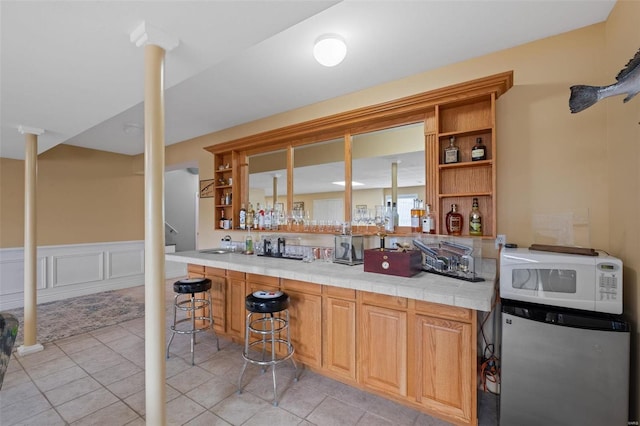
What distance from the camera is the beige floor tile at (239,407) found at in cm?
189

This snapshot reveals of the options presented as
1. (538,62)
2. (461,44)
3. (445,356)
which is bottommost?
(445,356)

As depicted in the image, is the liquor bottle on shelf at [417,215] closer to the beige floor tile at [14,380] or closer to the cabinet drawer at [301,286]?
the cabinet drawer at [301,286]

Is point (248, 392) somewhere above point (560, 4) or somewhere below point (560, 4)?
below

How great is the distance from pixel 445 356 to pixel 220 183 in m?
3.53

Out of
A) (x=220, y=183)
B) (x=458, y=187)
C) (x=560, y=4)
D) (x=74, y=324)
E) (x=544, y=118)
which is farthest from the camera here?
A: (x=220, y=183)

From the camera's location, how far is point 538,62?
208 centimetres

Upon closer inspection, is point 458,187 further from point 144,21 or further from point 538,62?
point 144,21

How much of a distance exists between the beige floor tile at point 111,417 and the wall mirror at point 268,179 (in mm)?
2309

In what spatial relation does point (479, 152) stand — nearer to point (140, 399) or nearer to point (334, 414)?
point (334, 414)

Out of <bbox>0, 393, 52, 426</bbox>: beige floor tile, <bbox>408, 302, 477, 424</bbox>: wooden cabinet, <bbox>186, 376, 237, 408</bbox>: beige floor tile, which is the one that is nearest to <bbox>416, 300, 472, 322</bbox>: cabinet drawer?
<bbox>408, 302, 477, 424</bbox>: wooden cabinet

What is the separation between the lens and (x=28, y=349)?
284 centimetres

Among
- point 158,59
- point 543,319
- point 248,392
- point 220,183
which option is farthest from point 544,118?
point 220,183

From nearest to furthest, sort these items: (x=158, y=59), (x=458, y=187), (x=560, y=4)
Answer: (x=158, y=59)
(x=560, y=4)
(x=458, y=187)

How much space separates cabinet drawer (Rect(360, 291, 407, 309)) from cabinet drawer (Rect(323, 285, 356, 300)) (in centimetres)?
9
